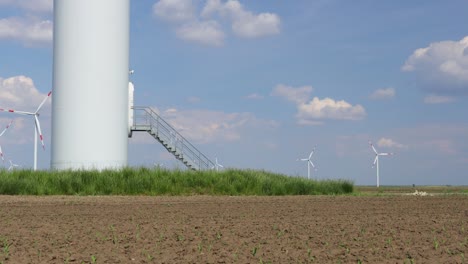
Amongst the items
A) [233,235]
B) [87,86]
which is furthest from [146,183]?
[233,235]

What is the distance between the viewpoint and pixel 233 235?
14664mm

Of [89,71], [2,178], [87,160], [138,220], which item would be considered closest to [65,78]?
[89,71]

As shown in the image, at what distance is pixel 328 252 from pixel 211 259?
7.53 feet

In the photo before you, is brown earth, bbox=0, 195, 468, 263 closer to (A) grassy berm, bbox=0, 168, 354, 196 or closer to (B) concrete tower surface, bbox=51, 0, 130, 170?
(A) grassy berm, bbox=0, 168, 354, 196

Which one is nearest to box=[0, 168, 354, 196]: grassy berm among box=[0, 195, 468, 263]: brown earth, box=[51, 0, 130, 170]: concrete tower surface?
box=[51, 0, 130, 170]: concrete tower surface

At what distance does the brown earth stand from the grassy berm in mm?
9781

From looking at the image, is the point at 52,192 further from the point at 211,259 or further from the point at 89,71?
the point at 211,259

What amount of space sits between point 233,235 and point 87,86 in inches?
950

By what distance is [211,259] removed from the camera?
11961mm

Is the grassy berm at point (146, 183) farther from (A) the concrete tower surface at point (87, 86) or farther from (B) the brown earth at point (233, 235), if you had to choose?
(B) the brown earth at point (233, 235)

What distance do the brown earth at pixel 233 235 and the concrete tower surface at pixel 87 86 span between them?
1443 centimetres

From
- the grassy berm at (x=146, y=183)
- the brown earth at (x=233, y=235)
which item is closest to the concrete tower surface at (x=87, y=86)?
the grassy berm at (x=146, y=183)

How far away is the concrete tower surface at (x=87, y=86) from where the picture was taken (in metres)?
36.9

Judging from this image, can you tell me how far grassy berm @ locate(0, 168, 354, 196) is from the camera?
32375mm
